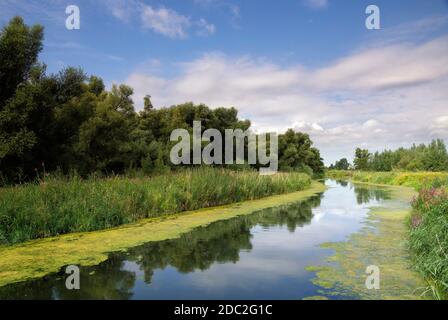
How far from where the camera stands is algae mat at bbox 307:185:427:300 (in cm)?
482

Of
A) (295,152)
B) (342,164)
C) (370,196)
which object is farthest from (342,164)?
(370,196)

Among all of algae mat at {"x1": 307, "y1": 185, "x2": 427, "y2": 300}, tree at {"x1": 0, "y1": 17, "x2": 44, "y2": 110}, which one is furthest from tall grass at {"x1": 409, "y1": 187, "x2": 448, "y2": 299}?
tree at {"x1": 0, "y1": 17, "x2": 44, "y2": 110}

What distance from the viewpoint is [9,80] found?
53.6 ft

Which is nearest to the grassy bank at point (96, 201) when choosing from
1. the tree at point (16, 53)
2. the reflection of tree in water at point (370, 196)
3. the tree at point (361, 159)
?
the reflection of tree in water at point (370, 196)

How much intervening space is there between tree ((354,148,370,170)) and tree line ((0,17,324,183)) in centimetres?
5115

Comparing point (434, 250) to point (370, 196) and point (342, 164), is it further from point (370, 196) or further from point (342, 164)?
point (342, 164)

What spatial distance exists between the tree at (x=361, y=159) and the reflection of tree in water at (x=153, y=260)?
2552 inches

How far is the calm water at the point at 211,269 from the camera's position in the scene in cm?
484

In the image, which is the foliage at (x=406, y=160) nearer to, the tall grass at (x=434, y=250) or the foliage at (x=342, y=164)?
the foliage at (x=342, y=164)

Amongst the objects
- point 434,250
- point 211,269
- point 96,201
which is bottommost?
point 211,269

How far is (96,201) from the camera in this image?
9047 mm

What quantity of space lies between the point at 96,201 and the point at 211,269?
425 centimetres

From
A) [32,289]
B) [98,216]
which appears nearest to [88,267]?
[32,289]
